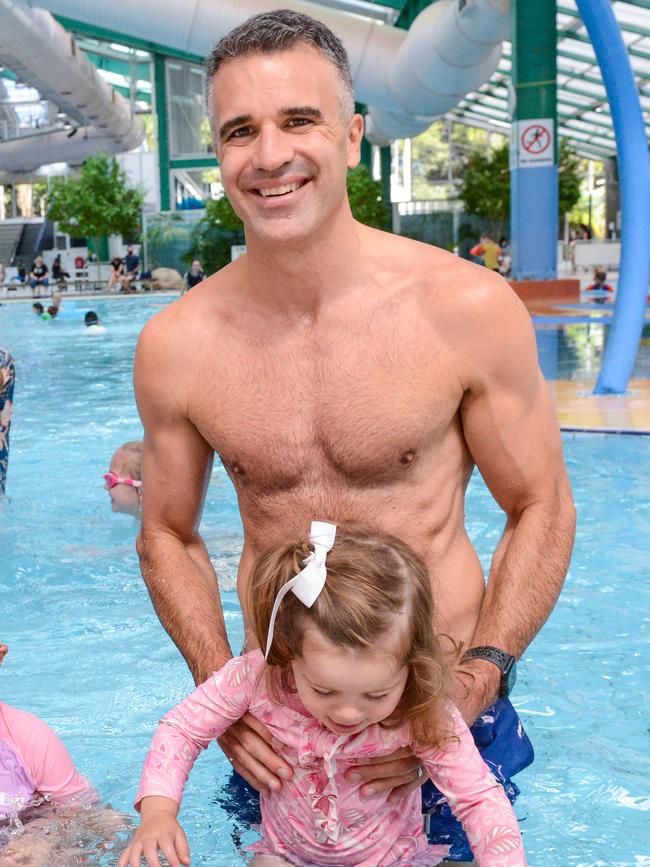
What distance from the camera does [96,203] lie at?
38375mm

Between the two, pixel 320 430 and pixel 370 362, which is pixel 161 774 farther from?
pixel 370 362

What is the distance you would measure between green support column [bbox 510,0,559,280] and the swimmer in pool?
16.5 m

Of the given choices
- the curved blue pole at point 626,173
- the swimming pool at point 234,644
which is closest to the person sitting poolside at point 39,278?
the swimming pool at point 234,644

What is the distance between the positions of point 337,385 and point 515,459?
15.9 inches

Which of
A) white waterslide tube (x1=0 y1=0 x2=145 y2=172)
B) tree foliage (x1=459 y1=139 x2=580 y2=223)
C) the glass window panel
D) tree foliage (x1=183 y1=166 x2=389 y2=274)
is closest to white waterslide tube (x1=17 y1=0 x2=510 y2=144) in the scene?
white waterslide tube (x1=0 y1=0 x2=145 y2=172)

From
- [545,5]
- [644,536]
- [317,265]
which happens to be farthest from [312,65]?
[545,5]

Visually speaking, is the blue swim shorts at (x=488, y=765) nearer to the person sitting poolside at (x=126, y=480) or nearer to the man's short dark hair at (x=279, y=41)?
the man's short dark hair at (x=279, y=41)

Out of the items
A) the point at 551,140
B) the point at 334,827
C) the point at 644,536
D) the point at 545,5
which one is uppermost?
the point at 545,5

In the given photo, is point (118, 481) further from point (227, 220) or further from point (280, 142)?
point (227, 220)

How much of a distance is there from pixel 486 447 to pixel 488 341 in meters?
0.23

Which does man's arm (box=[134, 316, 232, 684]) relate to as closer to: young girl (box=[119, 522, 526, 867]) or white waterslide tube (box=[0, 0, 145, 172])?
young girl (box=[119, 522, 526, 867])

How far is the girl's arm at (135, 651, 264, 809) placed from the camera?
2.12 m

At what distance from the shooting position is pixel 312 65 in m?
2.27

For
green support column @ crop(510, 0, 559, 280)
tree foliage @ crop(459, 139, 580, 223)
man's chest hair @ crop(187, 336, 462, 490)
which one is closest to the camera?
man's chest hair @ crop(187, 336, 462, 490)
